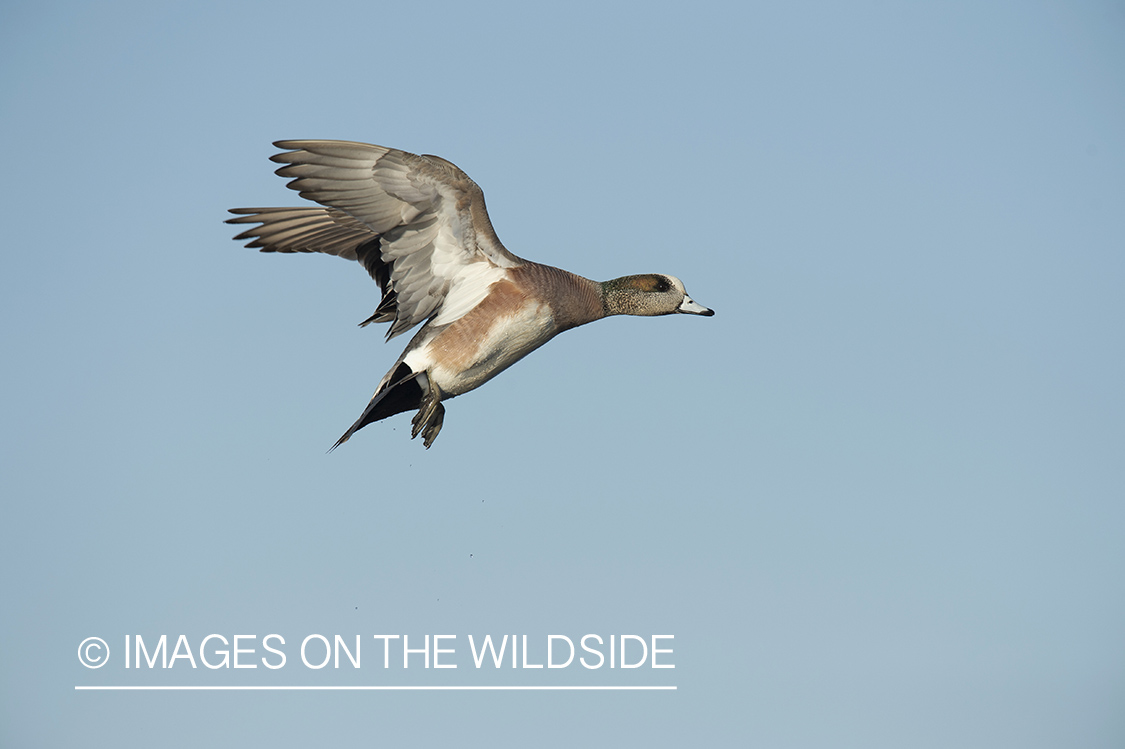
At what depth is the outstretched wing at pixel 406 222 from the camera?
7.84 metres

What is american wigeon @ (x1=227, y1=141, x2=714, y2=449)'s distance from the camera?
311 inches

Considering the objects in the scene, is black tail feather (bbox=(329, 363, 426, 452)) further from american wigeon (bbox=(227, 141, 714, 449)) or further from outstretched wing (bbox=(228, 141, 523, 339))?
outstretched wing (bbox=(228, 141, 523, 339))

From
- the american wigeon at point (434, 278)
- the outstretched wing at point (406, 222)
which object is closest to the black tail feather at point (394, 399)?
the american wigeon at point (434, 278)

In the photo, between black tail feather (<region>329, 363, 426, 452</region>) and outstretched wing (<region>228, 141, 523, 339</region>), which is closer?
outstretched wing (<region>228, 141, 523, 339</region>)

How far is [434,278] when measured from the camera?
8.67m

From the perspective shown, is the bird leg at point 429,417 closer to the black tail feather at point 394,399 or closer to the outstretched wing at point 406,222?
the black tail feather at point 394,399

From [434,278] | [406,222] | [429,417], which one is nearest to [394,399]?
[429,417]

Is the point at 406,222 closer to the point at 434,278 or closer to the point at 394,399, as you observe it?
the point at 434,278

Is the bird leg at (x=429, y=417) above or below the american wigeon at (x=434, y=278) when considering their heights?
below

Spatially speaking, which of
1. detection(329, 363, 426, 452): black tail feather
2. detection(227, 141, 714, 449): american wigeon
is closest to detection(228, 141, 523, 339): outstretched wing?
detection(227, 141, 714, 449): american wigeon

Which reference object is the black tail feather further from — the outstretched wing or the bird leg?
the outstretched wing

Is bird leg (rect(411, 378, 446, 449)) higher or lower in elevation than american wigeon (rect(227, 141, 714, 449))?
lower

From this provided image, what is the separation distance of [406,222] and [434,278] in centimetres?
55

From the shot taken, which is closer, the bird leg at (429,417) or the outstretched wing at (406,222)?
the outstretched wing at (406,222)
